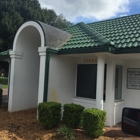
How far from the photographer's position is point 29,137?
16.9ft

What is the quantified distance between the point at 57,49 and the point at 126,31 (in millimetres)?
2981

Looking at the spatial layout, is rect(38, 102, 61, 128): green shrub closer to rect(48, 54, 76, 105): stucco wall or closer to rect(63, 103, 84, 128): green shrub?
rect(63, 103, 84, 128): green shrub

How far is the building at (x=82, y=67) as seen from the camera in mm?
6234

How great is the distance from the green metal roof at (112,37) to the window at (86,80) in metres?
1.24

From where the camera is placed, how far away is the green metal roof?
5957 millimetres

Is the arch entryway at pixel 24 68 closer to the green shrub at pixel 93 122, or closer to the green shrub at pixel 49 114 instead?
the green shrub at pixel 49 114

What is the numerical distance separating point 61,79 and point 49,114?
6.72 feet

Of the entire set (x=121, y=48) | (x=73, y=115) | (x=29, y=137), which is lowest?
(x=29, y=137)

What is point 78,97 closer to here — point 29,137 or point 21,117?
point 21,117

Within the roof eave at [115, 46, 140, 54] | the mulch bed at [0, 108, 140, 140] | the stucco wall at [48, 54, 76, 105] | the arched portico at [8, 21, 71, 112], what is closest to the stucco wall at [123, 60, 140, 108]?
the mulch bed at [0, 108, 140, 140]

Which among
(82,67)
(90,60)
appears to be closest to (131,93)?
(90,60)

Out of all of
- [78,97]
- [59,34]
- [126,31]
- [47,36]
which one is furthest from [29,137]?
[126,31]

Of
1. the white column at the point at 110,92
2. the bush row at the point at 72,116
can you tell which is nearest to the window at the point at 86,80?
the white column at the point at 110,92

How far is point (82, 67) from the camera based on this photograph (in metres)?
7.84
